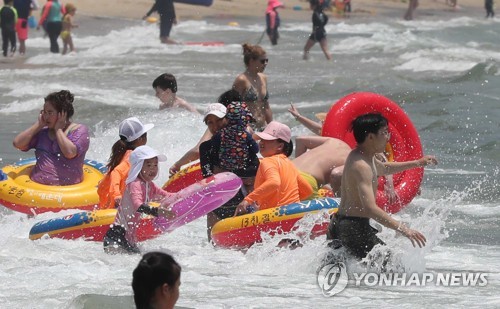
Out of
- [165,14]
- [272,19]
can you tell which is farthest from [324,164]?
[272,19]

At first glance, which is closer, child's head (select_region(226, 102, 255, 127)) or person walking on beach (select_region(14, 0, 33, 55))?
child's head (select_region(226, 102, 255, 127))

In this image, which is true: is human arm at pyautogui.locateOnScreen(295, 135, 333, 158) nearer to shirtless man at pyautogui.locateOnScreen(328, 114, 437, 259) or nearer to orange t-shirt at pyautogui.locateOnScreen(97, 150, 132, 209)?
orange t-shirt at pyautogui.locateOnScreen(97, 150, 132, 209)

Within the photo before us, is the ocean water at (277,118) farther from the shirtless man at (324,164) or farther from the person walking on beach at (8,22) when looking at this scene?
the person walking on beach at (8,22)

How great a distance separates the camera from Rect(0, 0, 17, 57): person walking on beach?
2348cm

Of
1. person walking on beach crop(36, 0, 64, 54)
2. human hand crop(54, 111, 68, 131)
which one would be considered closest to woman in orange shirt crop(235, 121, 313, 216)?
human hand crop(54, 111, 68, 131)

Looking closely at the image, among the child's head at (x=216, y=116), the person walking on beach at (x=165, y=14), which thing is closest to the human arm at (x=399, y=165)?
the child's head at (x=216, y=116)

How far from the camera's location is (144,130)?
7.79 metres

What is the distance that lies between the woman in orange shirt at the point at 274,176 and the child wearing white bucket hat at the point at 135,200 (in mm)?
582

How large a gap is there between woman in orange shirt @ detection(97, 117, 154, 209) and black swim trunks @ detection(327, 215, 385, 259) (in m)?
1.73

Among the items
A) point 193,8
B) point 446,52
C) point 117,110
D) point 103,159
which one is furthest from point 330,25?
point 103,159

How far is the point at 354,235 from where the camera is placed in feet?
21.4

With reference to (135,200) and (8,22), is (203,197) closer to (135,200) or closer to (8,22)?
(135,200)

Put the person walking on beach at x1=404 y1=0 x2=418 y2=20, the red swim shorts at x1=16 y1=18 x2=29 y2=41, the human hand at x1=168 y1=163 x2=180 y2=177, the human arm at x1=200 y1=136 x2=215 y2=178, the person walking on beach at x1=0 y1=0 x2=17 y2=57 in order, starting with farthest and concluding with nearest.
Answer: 1. the person walking on beach at x1=404 y1=0 x2=418 y2=20
2. the red swim shorts at x1=16 y1=18 x2=29 y2=41
3. the person walking on beach at x1=0 y1=0 x2=17 y2=57
4. the human hand at x1=168 y1=163 x2=180 y2=177
5. the human arm at x1=200 y1=136 x2=215 y2=178

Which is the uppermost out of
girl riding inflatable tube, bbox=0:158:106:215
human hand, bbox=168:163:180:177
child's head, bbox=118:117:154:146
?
child's head, bbox=118:117:154:146
